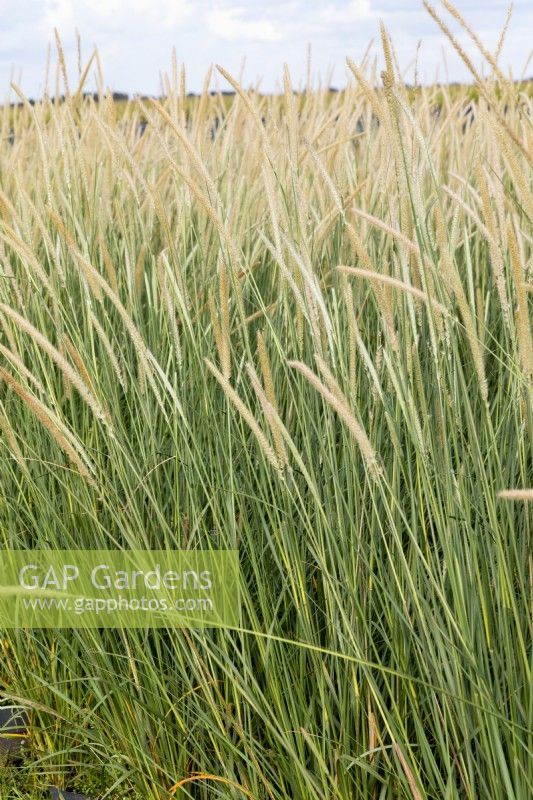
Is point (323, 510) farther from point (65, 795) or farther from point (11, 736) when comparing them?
point (11, 736)

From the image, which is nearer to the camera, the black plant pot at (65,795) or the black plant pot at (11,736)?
the black plant pot at (65,795)

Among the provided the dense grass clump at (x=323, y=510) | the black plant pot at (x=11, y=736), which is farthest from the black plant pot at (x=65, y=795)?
the black plant pot at (x=11, y=736)

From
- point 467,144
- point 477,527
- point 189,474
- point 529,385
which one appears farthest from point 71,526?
point 467,144

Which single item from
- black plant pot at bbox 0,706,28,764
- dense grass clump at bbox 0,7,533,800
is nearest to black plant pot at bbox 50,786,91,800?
dense grass clump at bbox 0,7,533,800

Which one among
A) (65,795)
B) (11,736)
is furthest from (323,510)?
(11,736)

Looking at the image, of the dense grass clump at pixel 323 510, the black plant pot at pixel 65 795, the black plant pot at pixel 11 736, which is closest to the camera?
the dense grass clump at pixel 323 510

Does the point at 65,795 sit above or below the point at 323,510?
below

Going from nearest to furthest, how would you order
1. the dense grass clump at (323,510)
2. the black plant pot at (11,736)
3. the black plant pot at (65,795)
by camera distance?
the dense grass clump at (323,510), the black plant pot at (65,795), the black plant pot at (11,736)

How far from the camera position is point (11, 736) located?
1858 millimetres

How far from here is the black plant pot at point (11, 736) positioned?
1.86 m

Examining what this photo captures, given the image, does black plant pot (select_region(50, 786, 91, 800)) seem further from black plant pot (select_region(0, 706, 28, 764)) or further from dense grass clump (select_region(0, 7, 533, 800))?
black plant pot (select_region(0, 706, 28, 764))

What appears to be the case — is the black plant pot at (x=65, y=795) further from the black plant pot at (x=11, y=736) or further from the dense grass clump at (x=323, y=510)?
the black plant pot at (x=11, y=736)

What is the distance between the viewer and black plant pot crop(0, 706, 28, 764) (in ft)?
6.11

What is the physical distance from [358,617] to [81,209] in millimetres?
1502
